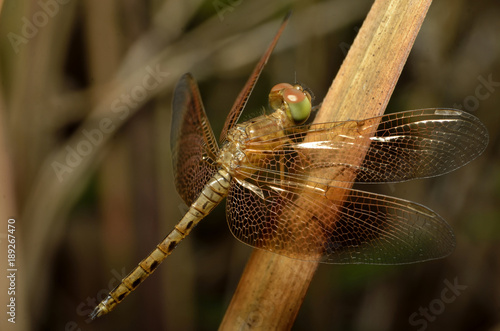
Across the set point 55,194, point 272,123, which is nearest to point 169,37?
Answer: point 272,123

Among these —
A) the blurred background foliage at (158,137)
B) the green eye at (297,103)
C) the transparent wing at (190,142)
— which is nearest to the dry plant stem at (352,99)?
the green eye at (297,103)

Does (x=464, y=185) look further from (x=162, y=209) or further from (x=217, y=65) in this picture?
(x=162, y=209)

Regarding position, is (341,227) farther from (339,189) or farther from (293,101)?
(293,101)

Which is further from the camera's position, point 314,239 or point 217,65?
point 217,65

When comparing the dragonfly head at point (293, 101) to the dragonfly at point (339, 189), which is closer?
the dragonfly at point (339, 189)

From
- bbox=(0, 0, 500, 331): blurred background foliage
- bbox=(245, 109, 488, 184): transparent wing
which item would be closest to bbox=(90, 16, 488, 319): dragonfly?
bbox=(245, 109, 488, 184): transparent wing

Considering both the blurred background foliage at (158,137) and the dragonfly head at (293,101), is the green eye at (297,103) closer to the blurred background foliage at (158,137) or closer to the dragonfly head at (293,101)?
the dragonfly head at (293,101)
